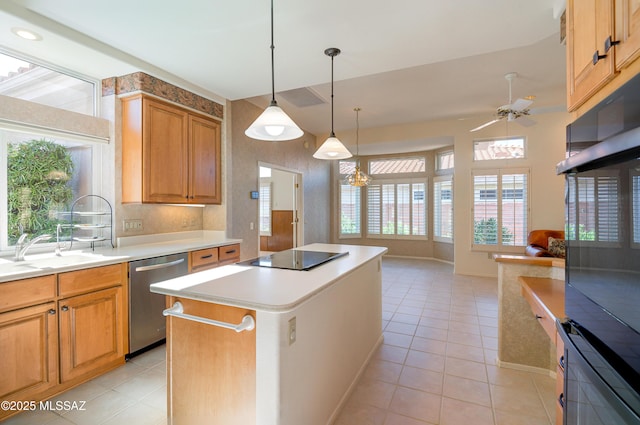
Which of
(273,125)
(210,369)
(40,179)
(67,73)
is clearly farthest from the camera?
(67,73)

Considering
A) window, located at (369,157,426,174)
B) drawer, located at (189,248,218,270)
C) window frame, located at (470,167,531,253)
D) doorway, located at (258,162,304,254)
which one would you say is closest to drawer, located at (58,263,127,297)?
drawer, located at (189,248,218,270)

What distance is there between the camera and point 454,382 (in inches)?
88.0

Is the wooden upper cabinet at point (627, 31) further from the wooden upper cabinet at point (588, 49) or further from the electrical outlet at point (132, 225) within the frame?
the electrical outlet at point (132, 225)

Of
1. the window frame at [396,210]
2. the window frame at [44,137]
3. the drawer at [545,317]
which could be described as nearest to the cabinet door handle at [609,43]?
the drawer at [545,317]

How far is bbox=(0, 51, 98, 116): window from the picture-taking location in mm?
2361

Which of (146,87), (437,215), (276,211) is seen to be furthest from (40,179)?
(437,215)

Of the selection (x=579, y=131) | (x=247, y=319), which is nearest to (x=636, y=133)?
(x=579, y=131)

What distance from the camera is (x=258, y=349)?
131cm

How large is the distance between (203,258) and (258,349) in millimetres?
2112

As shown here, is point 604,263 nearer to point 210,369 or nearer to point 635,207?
point 635,207

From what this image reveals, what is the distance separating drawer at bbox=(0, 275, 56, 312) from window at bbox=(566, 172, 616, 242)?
2.90 m

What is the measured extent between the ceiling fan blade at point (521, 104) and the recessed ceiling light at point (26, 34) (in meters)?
4.79

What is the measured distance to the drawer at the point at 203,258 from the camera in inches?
120

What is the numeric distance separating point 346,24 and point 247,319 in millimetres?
2243
